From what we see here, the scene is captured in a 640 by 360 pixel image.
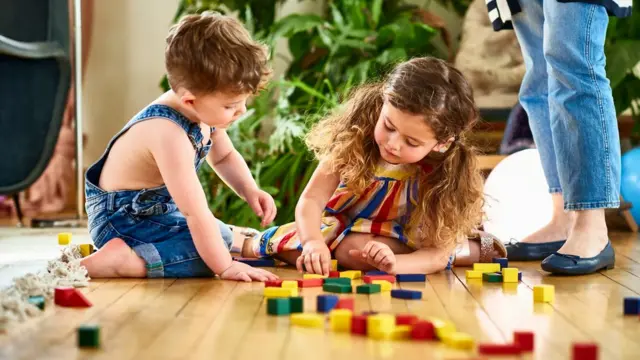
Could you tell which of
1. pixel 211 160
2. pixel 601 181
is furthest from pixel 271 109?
pixel 601 181

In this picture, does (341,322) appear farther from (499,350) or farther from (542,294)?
(542,294)

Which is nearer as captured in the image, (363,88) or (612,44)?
(363,88)

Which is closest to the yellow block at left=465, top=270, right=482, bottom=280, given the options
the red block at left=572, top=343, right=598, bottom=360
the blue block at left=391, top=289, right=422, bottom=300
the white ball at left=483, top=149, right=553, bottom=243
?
the blue block at left=391, top=289, right=422, bottom=300

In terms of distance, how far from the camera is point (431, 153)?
2.17 meters

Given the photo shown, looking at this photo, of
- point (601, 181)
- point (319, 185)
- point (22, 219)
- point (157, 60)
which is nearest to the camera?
point (601, 181)

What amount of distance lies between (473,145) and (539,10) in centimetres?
39

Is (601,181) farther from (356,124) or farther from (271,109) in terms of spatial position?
(271,109)

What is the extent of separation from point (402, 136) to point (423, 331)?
729 mm

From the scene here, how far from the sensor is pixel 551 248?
2443 millimetres

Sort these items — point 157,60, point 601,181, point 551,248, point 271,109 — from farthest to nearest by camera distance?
point 157,60, point 271,109, point 551,248, point 601,181

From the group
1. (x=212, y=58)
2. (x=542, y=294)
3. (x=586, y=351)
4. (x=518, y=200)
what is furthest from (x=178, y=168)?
(x=518, y=200)

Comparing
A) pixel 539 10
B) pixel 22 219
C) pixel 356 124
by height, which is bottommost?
pixel 22 219

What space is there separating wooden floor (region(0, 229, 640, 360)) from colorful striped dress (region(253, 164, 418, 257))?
0.24 m

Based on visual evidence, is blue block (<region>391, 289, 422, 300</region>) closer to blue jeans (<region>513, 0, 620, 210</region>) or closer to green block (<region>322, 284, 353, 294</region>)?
green block (<region>322, 284, 353, 294</region>)
